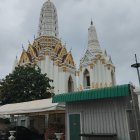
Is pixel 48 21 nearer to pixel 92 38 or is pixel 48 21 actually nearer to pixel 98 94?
pixel 92 38

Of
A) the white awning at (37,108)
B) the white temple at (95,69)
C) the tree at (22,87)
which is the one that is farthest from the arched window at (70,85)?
the white awning at (37,108)

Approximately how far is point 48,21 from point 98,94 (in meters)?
34.4

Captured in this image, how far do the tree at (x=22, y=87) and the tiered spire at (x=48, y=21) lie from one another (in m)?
19.0

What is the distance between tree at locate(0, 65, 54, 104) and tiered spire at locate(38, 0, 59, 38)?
1901 centimetres

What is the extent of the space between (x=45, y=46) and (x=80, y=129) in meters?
29.3

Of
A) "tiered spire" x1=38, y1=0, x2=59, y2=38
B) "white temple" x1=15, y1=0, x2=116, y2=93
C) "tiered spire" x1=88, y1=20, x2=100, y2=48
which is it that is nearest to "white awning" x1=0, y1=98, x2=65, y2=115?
"white temple" x1=15, y1=0, x2=116, y2=93

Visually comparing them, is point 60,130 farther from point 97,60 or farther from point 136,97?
point 97,60

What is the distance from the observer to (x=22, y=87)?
2219cm

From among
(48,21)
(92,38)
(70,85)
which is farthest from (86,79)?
(48,21)

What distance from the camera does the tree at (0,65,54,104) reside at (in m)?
21.8

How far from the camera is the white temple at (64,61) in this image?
3553cm

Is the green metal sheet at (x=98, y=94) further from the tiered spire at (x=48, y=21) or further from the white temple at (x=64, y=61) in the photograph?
the tiered spire at (x=48, y=21)

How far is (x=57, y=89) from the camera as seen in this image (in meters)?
35.8

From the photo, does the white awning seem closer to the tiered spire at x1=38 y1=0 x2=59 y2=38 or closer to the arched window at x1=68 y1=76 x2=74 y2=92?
the arched window at x1=68 y1=76 x2=74 y2=92
